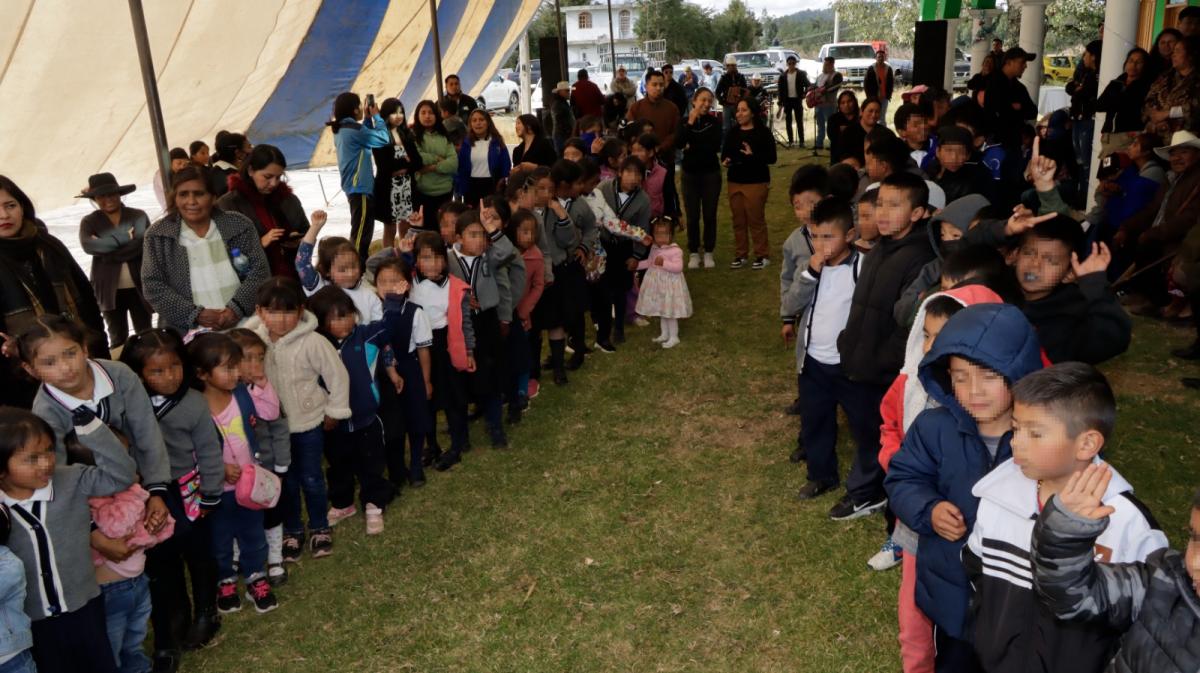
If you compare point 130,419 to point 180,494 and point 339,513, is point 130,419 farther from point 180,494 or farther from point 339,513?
point 339,513

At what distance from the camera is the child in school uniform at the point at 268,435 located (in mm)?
3498

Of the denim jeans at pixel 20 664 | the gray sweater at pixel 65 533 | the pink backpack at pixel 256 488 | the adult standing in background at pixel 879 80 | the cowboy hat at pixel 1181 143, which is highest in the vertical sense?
the adult standing in background at pixel 879 80

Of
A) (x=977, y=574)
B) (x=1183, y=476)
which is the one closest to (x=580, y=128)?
(x=1183, y=476)

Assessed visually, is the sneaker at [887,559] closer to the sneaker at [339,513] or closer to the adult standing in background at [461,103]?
the sneaker at [339,513]

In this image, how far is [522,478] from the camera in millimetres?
4781

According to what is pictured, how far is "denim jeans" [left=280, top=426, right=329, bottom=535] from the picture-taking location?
389 cm

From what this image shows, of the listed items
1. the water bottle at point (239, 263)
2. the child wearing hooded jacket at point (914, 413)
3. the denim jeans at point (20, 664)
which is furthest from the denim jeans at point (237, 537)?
the child wearing hooded jacket at point (914, 413)

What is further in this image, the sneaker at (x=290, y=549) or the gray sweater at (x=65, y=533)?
the sneaker at (x=290, y=549)

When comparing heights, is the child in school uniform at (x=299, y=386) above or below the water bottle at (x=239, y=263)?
below

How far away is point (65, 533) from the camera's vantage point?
2.70 m

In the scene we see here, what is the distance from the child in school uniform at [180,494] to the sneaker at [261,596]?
0.16 meters

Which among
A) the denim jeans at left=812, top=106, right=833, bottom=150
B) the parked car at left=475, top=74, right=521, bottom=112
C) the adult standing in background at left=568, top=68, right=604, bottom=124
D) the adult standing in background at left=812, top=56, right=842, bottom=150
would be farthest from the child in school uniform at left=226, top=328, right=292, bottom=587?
the parked car at left=475, top=74, right=521, bottom=112

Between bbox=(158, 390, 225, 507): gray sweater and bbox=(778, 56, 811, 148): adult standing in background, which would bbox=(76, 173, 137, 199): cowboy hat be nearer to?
bbox=(158, 390, 225, 507): gray sweater

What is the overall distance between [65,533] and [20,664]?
370 millimetres
